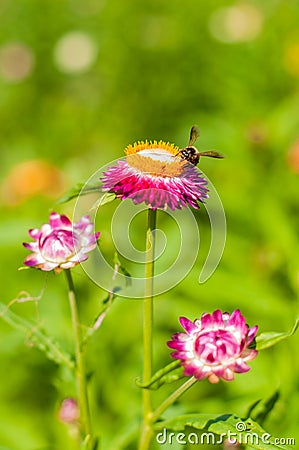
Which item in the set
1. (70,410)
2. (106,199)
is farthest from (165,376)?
(70,410)

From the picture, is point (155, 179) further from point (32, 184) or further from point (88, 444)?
point (32, 184)

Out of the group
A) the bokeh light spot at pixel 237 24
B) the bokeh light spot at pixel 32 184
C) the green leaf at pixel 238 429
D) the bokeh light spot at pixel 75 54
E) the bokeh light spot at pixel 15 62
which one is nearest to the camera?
the green leaf at pixel 238 429

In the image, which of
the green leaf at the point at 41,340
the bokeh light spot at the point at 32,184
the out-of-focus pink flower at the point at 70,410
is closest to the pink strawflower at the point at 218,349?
the green leaf at the point at 41,340

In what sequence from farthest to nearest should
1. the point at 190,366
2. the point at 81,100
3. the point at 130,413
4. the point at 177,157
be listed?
1. the point at 81,100
2. the point at 130,413
3. the point at 177,157
4. the point at 190,366

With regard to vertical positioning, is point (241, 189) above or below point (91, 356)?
above

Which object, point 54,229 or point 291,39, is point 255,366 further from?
point 291,39

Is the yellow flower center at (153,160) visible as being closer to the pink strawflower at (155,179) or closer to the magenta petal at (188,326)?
the pink strawflower at (155,179)

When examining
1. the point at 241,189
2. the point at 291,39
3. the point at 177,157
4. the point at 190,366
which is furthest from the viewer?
the point at 291,39

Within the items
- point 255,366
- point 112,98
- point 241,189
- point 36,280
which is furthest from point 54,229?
point 112,98
